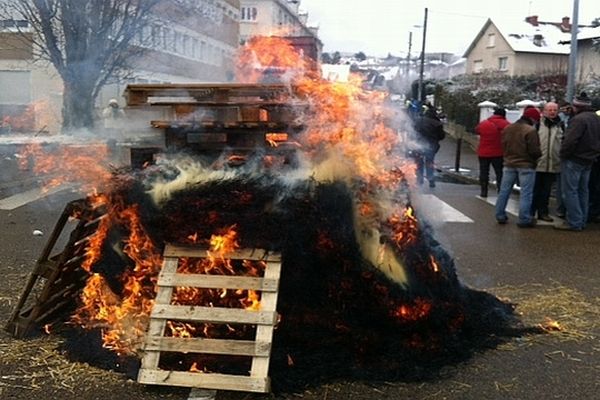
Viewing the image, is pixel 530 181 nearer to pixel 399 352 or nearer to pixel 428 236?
pixel 428 236

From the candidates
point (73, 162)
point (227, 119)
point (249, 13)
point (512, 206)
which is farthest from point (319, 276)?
point (249, 13)

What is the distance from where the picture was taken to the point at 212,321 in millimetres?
3840

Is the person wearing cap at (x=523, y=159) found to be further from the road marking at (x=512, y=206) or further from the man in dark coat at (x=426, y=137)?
the man in dark coat at (x=426, y=137)

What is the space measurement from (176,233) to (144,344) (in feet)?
2.52

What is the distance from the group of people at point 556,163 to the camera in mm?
8086

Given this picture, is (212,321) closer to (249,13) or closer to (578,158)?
(578,158)

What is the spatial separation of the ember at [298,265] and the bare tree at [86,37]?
3.48 meters

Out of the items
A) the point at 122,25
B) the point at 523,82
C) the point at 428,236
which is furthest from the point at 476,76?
the point at 428,236

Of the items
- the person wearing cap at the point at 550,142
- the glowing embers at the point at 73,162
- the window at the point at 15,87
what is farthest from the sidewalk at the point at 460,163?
the window at the point at 15,87

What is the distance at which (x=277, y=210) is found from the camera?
415cm

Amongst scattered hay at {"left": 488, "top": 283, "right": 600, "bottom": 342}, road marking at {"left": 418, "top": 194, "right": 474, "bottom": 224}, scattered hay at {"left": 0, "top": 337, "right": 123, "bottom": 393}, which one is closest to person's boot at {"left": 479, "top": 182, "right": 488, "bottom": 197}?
road marking at {"left": 418, "top": 194, "right": 474, "bottom": 224}

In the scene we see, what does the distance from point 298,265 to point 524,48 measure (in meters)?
37.4

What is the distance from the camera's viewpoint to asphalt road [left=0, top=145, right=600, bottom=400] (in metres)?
3.64

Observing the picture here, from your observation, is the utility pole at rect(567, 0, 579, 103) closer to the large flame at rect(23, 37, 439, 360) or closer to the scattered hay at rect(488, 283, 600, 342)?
the scattered hay at rect(488, 283, 600, 342)
